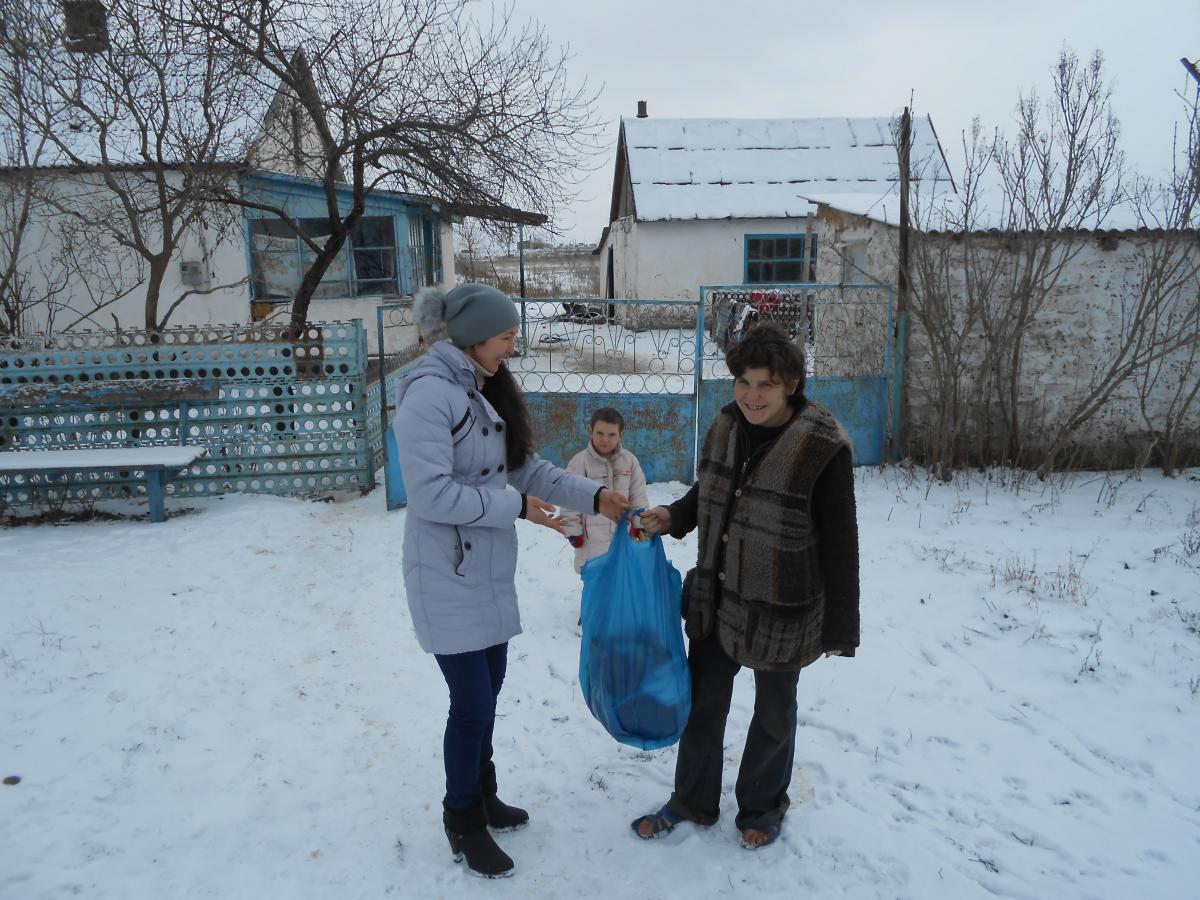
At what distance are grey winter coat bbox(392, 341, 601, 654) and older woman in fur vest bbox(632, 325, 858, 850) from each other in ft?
1.68

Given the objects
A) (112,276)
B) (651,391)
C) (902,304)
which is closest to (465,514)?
(651,391)

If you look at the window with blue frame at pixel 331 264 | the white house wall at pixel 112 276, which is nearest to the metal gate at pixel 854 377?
the white house wall at pixel 112 276

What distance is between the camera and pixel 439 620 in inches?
82.5

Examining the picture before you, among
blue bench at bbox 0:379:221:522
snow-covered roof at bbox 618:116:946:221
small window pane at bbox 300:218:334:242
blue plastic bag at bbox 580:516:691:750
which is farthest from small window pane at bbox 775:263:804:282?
blue plastic bag at bbox 580:516:691:750

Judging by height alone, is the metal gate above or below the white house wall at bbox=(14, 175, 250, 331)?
below

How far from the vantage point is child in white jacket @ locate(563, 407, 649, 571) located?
12.3 feet

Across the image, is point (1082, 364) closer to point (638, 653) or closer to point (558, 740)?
point (558, 740)

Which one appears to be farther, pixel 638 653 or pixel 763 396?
pixel 638 653

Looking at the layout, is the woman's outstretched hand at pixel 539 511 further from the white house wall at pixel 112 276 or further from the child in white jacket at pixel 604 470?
the white house wall at pixel 112 276

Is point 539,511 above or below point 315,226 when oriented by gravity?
below

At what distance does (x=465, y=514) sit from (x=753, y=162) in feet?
60.5

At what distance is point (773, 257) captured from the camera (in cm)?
1791

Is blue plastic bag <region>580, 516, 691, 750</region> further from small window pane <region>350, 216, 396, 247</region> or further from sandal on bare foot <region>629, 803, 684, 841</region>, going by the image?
small window pane <region>350, 216, 396, 247</region>

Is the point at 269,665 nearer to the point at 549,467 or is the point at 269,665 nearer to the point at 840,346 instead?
the point at 549,467
